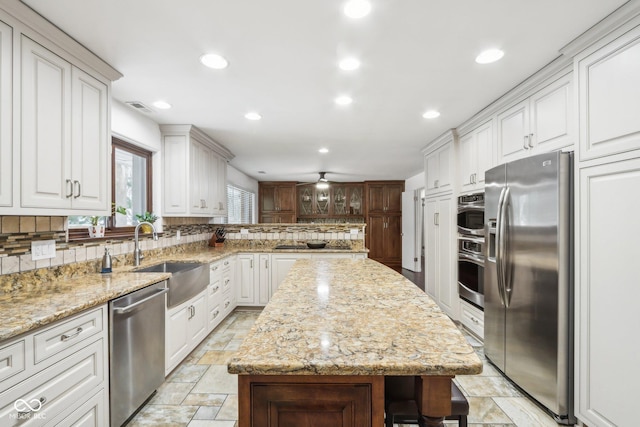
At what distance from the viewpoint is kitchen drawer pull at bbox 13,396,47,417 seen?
1173mm

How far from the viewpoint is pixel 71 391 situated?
142cm

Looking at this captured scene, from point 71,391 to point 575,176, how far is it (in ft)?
9.78

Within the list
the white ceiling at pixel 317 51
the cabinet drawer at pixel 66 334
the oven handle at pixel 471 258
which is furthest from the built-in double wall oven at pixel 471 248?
the cabinet drawer at pixel 66 334

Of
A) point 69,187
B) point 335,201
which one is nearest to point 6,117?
point 69,187

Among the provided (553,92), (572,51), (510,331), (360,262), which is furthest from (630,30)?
(360,262)

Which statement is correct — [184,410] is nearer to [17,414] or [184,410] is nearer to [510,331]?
[17,414]

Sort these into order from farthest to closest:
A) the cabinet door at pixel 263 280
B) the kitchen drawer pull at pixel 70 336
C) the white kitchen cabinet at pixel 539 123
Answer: the cabinet door at pixel 263 280, the white kitchen cabinet at pixel 539 123, the kitchen drawer pull at pixel 70 336

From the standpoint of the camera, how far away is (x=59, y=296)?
157 cm

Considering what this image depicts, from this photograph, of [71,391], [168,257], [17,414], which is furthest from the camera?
[168,257]

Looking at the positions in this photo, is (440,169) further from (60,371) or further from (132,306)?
(60,371)

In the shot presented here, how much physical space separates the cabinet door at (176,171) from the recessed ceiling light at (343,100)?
6.03 feet

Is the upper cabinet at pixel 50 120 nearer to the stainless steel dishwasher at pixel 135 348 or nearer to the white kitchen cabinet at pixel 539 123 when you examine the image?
the stainless steel dishwasher at pixel 135 348

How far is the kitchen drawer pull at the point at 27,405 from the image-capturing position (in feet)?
3.85

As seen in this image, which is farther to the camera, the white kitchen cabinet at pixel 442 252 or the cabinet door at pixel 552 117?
the white kitchen cabinet at pixel 442 252
